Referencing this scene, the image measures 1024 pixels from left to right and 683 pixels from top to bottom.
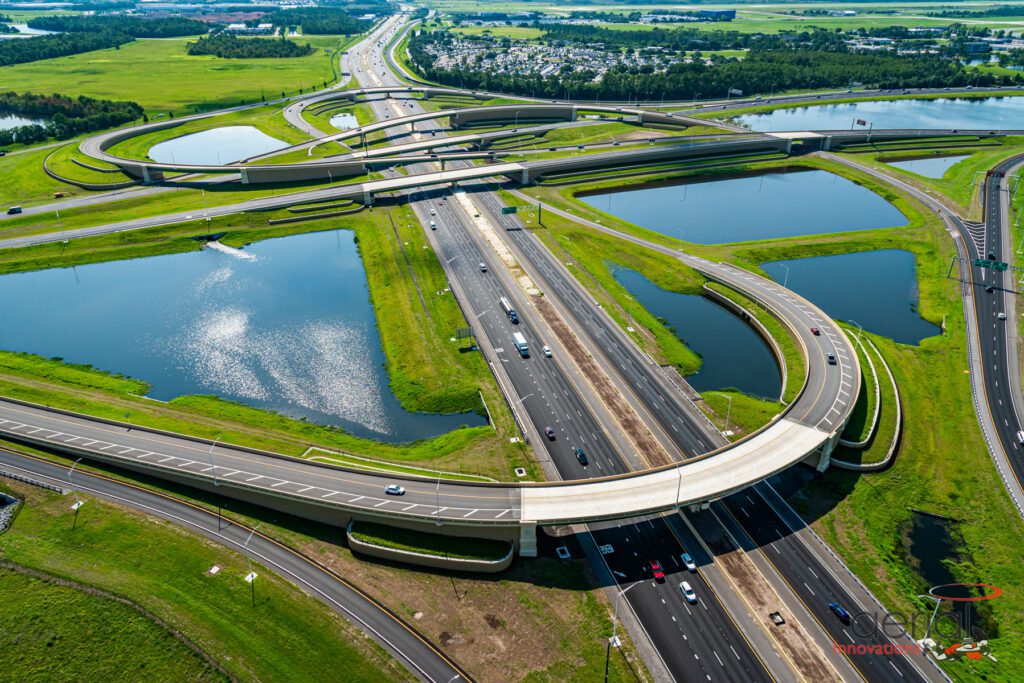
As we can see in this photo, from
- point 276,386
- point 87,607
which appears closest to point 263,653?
point 87,607

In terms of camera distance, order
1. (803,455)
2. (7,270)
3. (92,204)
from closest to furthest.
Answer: (803,455), (7,270), (92,204)

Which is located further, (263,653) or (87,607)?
(87,607)

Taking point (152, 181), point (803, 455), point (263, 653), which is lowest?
point (263, 653)

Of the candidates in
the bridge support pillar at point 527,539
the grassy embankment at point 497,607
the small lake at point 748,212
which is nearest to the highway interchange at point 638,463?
the bridge support pillar at point 527,539

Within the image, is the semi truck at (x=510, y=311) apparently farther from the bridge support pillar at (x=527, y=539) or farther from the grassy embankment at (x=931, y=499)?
the grassy embankment at (x=931, y=499)

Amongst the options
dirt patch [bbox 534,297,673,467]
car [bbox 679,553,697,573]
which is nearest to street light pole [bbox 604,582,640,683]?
car [bbox 679,553,697,573]

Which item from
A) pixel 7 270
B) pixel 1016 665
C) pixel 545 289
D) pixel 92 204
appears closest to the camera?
pixel 1016 665

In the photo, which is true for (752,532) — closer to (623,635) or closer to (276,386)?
(623,635)
